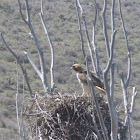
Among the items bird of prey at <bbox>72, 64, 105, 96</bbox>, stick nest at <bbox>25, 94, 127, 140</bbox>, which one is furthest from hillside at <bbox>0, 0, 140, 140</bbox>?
stick nest at <bbox>25, 94, 127, 140</bbox>

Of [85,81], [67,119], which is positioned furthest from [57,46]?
[67,119]

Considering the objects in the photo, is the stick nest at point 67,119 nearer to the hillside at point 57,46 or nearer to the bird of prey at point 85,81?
the bird of prey at point 85,81

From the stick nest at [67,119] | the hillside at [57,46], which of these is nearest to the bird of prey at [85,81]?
the stick nest at [67,119]

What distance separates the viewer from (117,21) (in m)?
32.4

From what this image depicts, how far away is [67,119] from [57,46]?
73.7 feet

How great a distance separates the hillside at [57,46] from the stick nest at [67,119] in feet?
29.8

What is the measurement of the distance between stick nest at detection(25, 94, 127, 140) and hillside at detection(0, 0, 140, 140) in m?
9.07

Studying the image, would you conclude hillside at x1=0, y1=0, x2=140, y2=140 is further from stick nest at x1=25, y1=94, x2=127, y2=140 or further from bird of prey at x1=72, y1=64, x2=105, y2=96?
stick nest at x1=25, y1=94, x2=127, y2=140

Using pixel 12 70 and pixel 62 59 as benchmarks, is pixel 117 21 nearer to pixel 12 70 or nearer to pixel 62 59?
pixel 62 59

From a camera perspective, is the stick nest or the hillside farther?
the hillside

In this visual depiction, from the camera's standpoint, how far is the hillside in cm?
1962

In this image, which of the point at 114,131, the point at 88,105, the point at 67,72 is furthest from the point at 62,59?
the point at 114,131

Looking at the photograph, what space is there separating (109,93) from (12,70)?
1946cm

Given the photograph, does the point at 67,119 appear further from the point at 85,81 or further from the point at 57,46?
the point at 57,46
